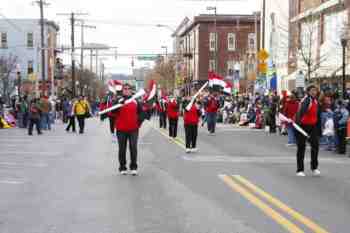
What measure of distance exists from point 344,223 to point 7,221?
4296 millimetres

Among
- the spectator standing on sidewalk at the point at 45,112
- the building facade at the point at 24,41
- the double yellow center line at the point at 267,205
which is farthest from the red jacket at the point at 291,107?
the building facade at the point at 24,41

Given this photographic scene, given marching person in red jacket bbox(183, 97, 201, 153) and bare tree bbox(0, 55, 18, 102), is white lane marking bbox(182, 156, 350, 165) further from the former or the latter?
bare tree bbox(0, 55, 18, 102)

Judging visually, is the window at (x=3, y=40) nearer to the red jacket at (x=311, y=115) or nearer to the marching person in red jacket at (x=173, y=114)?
the marching person in red jacket at (x=173, y=114)

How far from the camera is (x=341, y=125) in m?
19.4

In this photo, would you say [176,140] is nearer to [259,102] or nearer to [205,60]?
[259,102]

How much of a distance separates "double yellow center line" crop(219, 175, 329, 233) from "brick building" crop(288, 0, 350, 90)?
66.8ft

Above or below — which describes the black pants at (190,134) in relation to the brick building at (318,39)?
below

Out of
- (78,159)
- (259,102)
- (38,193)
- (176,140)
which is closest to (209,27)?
(259,102)

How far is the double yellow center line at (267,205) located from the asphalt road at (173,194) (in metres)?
0.01

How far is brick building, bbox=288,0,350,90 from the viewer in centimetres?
3494

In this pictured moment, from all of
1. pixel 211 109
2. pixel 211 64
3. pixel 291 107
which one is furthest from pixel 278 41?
pixel 211 64

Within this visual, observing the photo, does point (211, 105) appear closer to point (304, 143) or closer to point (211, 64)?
point (304, 143)

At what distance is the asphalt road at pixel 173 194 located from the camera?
8.51 metres

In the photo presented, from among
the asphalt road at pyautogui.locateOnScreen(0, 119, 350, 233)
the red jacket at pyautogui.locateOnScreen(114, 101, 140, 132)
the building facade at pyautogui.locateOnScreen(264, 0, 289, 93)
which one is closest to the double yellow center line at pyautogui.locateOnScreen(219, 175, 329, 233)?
the asphalt road at pyautogui.locateOnScreen(0, 119, 350, 233)
